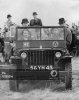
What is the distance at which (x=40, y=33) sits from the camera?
11578mm

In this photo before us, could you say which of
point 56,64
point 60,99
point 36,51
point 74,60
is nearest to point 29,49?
point 36,51

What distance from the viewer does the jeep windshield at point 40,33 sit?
11.6m

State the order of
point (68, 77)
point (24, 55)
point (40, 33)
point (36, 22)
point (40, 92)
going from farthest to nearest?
point (36, 22) < point (40, 33) < point (24, 55) < point (68, 77) < point (40, 92)

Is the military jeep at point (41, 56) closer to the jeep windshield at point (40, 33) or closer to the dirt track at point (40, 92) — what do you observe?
the jeep windshield at point (40, 33)

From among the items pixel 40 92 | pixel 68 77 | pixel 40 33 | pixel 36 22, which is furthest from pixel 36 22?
pixel 40 92

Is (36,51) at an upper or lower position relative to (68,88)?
upper

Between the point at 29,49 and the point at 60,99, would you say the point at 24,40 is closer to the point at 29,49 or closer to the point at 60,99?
the point at 29,49

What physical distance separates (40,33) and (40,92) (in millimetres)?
1995

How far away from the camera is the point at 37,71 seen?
1065 cm

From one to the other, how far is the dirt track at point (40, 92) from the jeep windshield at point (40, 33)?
147 centimetres

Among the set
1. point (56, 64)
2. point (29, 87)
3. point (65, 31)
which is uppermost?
point (65, 31)

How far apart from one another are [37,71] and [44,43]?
1.21 m

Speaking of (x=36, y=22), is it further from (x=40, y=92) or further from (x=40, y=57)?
(x=40, y=92)

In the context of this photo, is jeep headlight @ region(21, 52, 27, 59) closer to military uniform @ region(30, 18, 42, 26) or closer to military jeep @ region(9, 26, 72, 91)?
military jeep @ region(9, 26, 72, 91)
